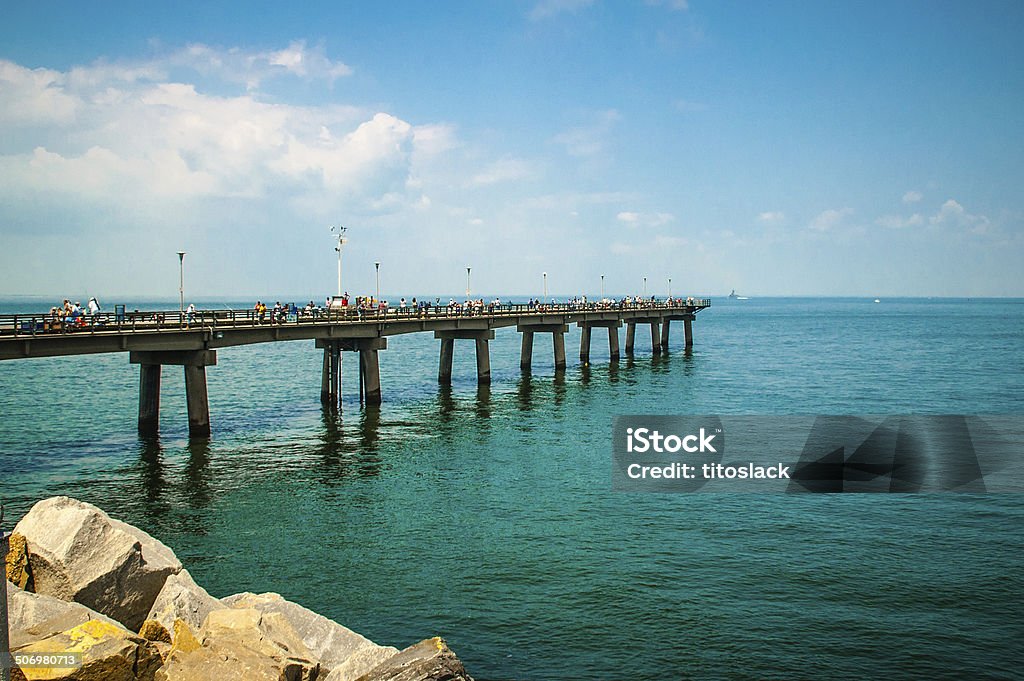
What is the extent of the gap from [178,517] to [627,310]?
227 ft

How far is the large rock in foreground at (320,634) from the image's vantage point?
51.2 feet

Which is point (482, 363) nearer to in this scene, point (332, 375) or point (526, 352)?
point (526, 352)

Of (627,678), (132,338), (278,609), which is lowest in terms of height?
(627,678)

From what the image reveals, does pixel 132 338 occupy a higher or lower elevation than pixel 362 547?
higher

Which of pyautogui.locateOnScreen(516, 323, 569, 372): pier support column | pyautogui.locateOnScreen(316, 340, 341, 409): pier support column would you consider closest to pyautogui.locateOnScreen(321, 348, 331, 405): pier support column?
pyautogui.locateOnScreen(316, 340, 341, 409): pier support column

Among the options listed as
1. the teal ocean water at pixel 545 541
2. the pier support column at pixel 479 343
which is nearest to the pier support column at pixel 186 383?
the teal ocean water at pixel 545 541

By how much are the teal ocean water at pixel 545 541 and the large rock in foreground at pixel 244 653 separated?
12.5 ft

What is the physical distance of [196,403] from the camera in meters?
42.7

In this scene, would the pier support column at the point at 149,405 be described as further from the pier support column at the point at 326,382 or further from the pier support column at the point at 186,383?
the pier support column at the point at 326,382

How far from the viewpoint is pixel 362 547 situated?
82.5 feet

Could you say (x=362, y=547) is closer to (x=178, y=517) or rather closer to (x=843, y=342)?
(x=178, y=517)

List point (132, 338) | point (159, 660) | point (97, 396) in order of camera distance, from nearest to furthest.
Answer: point (159, 660), point (132, 338), point (97, 396)

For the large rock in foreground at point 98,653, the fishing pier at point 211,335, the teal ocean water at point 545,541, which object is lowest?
the teal ocean water at point 545,541

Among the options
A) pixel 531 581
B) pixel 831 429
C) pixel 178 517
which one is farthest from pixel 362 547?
pixel 831 429
